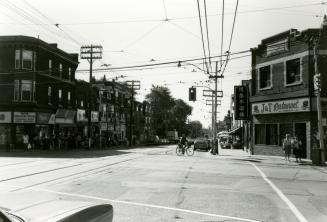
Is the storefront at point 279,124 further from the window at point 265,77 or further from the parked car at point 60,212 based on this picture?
the parked car at point 60,212

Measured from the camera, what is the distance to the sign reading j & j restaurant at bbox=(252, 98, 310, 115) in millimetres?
29938

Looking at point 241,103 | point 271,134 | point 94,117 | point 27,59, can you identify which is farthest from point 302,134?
point 94,117

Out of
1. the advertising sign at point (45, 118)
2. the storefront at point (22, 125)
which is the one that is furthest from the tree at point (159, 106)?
the storefront at point (22, 125)

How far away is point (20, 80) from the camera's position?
42.7 metres

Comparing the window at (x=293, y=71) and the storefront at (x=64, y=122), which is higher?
the window at (x=293, y=71)

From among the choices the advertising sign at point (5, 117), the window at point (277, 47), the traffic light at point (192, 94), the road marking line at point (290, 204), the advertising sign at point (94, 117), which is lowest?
the road marking line at point (290, 204)

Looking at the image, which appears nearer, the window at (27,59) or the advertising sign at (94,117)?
the window at (27,59)

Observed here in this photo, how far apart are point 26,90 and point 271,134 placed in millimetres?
24566

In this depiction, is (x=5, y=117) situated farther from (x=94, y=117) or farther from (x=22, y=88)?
(x=94, y=117)

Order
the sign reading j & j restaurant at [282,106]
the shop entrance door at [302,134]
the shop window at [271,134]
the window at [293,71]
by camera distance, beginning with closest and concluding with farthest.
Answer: the sign reading j & j restaurant at [282,106] < the shop entrance door at [302,134] < the window at [293,71] < the shop window at [271,134]

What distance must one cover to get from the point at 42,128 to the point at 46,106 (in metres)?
2.42

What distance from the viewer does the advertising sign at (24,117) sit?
42406 mm

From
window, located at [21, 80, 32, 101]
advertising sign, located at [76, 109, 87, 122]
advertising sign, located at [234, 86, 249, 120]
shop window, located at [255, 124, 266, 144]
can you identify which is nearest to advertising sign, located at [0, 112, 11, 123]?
window, located at [21, 80, 32, 101]

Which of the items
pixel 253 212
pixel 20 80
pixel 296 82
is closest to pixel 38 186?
pixel 253 212
